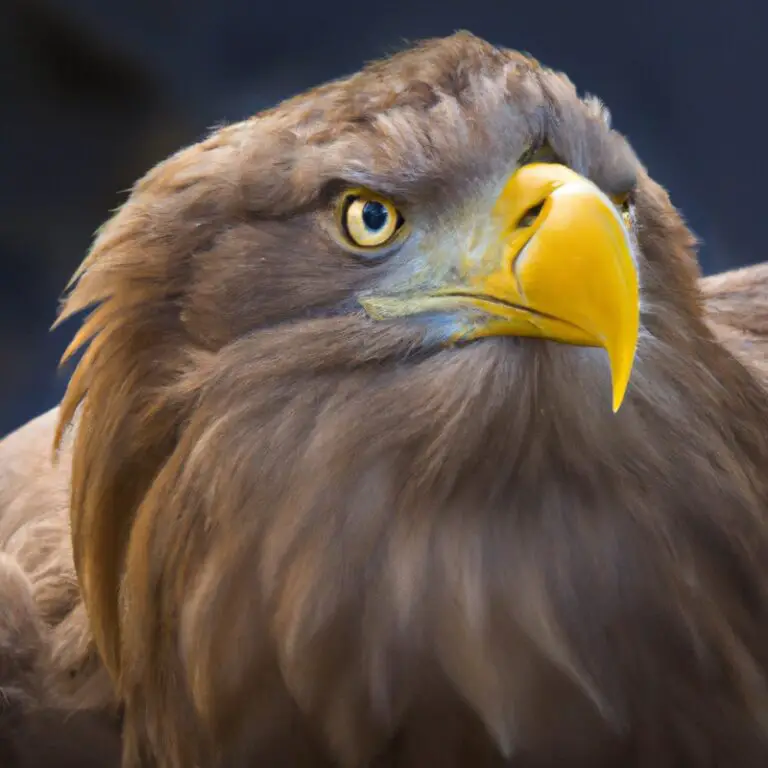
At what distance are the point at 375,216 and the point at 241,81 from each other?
26.8 inches

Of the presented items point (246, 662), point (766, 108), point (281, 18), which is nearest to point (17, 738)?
point (246, 662)

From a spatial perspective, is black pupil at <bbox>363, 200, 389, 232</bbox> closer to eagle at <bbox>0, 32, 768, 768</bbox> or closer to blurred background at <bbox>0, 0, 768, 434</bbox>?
eagle at <bbox>0, 32, 768, 768</bbox>

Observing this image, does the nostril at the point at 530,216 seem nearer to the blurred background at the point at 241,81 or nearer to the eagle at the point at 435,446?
the eagle at the point at 435,446

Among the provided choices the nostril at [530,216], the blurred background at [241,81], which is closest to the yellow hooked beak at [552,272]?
the nostril at [530,216]

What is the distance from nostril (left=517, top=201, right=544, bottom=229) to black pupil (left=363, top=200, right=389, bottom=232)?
0.36 ft

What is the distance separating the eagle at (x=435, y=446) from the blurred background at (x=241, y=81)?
0.50 m

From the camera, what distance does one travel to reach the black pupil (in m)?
0.94

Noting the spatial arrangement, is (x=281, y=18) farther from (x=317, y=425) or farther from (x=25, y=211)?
(x=317, y=425)

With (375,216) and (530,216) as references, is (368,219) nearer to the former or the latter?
(375,216)

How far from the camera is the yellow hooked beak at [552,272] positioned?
85cm

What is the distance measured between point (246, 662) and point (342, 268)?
0.33m

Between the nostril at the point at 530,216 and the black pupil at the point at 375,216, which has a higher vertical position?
the nostril at the point at 530,216

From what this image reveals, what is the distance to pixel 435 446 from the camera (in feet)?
2.99

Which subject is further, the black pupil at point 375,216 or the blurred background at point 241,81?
the blurred background at point 241,81
